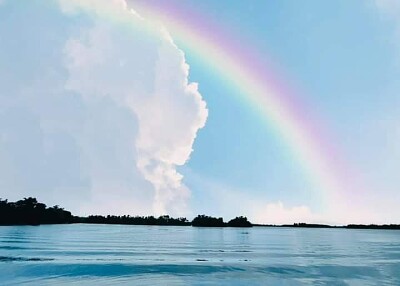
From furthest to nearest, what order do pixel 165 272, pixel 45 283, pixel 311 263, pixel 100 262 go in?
pixel 311 263 → pixel 100 262 → pixel 165 272 → pixel 45 283

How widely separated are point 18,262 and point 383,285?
1463 inches

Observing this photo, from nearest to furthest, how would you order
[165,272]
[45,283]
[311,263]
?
[45,283], [165,272], [311,263]

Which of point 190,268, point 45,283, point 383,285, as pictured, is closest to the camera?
point 45,283

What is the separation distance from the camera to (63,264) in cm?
4859

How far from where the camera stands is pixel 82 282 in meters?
37.7

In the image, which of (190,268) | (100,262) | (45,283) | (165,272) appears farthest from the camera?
(100,262)

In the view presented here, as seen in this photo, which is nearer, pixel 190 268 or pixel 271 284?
pixel 271 284

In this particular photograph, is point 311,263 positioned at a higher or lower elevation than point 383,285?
higher

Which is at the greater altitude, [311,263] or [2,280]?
[311,263]

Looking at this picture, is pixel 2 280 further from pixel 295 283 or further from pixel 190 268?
pixel 295 283

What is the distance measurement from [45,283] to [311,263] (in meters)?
33.1

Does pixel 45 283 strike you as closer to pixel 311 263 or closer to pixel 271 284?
pixel 271 284

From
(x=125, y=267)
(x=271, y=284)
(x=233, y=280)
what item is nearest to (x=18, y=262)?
(x=125, y=267)

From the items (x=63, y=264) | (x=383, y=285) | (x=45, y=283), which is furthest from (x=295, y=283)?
(x=63, y=264)
